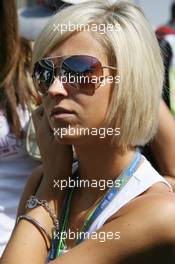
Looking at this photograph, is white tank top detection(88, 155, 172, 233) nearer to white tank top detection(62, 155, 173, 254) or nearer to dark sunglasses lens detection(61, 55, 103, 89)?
white tank top detection(62, 155, 173, 254)

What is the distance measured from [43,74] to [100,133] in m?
0.24

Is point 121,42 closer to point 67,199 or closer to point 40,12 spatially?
point 67,199

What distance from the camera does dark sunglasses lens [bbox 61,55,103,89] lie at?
1.79 m

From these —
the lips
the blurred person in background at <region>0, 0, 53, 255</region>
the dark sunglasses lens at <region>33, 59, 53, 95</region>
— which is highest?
the dark sunglasses lens at <region>33, 59, 53, 95</region>

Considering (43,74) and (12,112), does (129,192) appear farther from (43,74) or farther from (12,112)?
(12,112)

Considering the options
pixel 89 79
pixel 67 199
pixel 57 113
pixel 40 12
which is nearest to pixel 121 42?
pixel 89 79

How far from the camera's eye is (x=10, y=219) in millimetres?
2525

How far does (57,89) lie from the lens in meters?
1.80

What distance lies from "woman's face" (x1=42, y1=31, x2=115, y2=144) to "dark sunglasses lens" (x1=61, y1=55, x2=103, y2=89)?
0.01 metres

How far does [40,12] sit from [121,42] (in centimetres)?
120

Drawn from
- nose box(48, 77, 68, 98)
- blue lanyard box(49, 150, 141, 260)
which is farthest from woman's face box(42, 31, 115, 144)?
blue lanyard box(49, 150, 141, 260)

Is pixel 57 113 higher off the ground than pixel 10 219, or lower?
higher

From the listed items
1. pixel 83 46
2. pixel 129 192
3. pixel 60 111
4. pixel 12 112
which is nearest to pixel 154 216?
pixel 129 192

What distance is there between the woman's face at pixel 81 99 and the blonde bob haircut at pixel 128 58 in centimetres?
2
